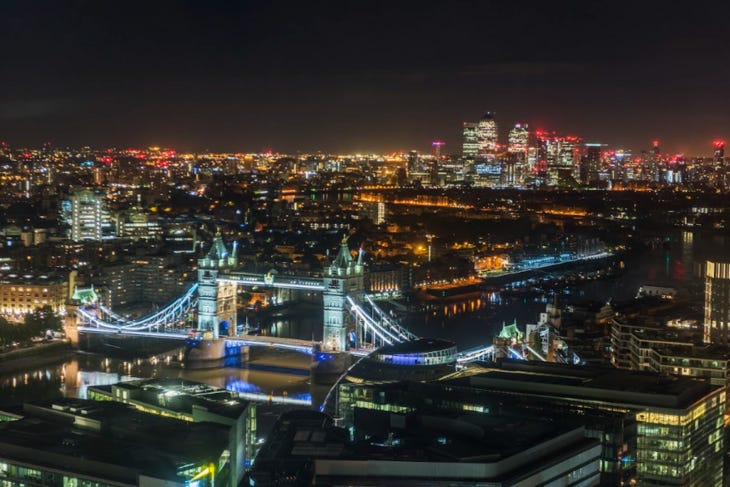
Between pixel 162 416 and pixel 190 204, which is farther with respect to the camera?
pixel 190 204

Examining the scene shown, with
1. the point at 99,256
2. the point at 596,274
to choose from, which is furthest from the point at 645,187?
the point at 99,256

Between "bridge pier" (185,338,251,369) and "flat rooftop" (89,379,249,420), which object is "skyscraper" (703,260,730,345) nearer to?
"flat rooftop" (89,379,249,420)

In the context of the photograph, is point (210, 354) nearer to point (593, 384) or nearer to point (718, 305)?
point (718, 305)

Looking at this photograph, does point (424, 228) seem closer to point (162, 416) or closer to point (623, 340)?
point (623, 340)

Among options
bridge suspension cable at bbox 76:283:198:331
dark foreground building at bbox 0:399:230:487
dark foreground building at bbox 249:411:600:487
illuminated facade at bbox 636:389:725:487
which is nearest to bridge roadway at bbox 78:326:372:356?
bridge suspension cable at bbox 76:283:198:331

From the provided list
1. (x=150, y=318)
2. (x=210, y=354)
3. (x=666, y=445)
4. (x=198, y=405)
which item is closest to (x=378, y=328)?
(x=210, y=354)

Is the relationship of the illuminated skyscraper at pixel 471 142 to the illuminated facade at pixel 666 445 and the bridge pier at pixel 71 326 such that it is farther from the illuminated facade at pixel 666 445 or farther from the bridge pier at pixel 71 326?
the illuminated facade at pixel 666 445
